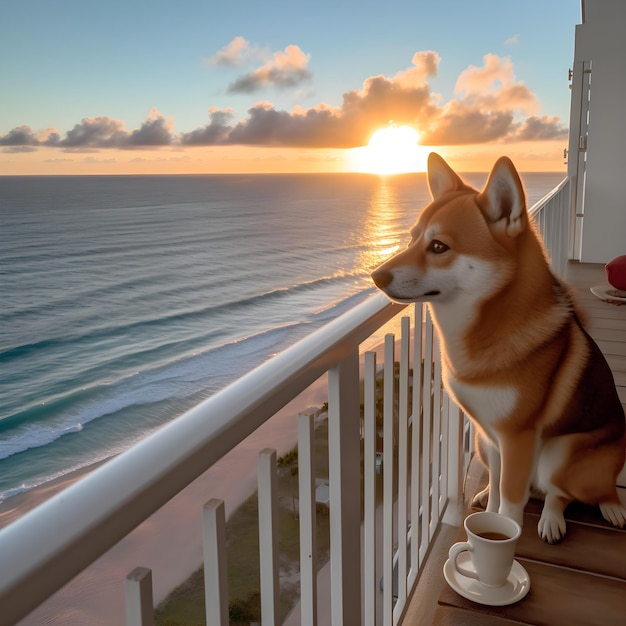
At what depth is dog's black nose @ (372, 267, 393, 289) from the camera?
1084 mm

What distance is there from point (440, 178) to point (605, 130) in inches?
172

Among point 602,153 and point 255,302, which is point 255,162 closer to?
point 255,302

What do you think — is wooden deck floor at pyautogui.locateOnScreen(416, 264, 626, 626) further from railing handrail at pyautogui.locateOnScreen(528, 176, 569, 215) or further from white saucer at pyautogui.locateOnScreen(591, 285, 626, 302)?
white saucer at pyautogui.locateOnScreen(591, 285, 626, 302)

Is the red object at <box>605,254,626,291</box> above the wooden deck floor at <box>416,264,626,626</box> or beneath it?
above

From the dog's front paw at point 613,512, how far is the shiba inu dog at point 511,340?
0.07m

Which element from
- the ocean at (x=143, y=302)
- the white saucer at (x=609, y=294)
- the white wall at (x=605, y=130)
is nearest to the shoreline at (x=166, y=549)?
the ocean at (x=143, y=302)

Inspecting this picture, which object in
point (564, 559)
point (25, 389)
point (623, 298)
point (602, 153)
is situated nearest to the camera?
point (564, 559)

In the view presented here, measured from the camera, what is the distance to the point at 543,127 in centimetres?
1962

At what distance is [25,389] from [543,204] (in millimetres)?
13180

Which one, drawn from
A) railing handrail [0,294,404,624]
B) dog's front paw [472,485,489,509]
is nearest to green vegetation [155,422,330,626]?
dog's front paw [472,485,489,509]

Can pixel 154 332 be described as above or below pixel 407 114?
below

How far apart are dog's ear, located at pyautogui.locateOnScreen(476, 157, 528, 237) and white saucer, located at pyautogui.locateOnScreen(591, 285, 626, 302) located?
2549 mm

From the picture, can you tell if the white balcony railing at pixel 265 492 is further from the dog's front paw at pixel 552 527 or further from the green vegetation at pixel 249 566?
the green vegetation at pixel 249 566

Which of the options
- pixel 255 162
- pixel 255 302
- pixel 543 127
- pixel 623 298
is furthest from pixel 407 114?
pixel 623 298
